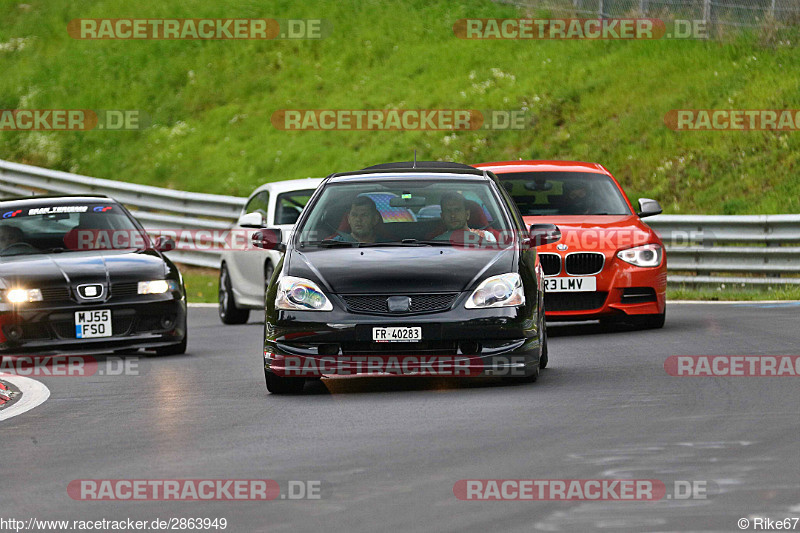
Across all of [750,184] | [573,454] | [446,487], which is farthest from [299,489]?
[750,184]

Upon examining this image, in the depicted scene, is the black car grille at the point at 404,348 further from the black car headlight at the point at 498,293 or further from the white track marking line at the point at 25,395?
the white track marking line at the point at 25,395

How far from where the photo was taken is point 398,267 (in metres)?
10.5

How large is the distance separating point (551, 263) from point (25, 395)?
5.28 metres

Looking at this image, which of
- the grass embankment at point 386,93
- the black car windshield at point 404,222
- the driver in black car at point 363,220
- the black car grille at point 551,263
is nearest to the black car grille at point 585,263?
the black car grille at point 551,263

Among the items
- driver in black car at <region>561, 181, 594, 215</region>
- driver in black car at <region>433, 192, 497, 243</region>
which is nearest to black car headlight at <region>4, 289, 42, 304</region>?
driver in black car at <region>433, 192, 497, 243</region>

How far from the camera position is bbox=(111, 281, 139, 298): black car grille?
13914 mm

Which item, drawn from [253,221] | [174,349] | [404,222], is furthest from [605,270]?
[174,349]

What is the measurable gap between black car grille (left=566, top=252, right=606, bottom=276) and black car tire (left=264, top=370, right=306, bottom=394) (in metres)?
4.42

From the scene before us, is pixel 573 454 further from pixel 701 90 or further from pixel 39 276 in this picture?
pixel 701 90

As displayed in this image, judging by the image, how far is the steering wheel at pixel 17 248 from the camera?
47.9ft

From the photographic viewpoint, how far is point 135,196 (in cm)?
2702

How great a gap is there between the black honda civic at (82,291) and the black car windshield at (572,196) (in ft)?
12.2

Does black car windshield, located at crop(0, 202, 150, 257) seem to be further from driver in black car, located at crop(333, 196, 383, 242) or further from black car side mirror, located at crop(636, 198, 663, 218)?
black car side mirror, located at crop(636, 198, 663, 218)

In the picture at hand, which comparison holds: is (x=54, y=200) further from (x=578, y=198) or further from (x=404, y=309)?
(x=404, y=309)
